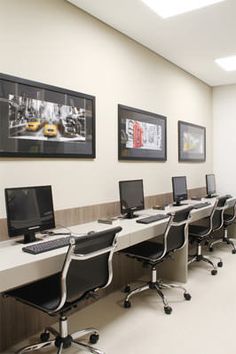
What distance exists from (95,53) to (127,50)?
0.63 m

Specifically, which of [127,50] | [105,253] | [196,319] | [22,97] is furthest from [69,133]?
[196,319]

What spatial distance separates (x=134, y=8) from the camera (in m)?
3.02

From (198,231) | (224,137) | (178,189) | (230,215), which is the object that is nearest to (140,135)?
(178,189)

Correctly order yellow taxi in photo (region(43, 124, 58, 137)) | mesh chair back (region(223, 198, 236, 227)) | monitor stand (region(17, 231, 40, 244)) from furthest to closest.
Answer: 1. mesh chair back (region(223, 198, 236, 227))
2. yellow taxi in photo (region(43, 124, 58, 137))
3. monitor stand (region(17, 231, 40, 244))

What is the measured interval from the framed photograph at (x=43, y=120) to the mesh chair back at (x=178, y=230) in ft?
3.48

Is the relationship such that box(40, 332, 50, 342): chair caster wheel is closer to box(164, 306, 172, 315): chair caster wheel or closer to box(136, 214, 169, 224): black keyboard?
box(164, 306, 172, 315): chair caster wheel

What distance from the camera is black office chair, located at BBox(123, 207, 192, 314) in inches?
118

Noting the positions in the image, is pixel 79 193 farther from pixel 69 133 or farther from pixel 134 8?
pixel 134 8

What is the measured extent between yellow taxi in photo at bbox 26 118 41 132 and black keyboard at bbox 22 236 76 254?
908mm

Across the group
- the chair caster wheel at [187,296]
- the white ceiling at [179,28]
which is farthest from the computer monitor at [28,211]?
the white ceiling at [179,28]

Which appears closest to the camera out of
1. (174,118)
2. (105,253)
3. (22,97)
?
(105,253)

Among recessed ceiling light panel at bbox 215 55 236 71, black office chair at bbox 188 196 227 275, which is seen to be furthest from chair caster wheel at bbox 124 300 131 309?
recessed ceiling light panel at bbox 215 55 236 71

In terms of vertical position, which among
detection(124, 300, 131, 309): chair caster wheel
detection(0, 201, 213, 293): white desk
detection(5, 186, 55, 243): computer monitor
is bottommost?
detection(124, 300, 131, 309): chair caster wheel

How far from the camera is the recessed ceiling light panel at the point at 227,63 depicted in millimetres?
4500
